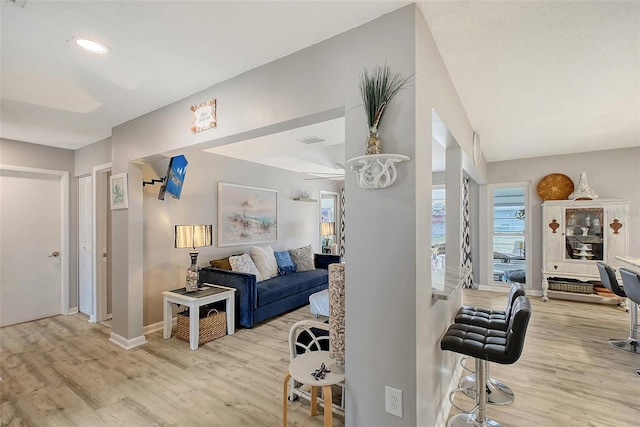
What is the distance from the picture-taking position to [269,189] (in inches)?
210

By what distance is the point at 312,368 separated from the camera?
1.76m

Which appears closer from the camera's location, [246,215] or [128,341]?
[128,341]

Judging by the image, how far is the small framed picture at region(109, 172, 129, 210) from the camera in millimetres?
3125

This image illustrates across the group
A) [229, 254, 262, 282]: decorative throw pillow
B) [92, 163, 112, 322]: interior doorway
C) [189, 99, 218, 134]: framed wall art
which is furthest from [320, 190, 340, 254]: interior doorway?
[189, 99, 218, 134]: framed wall art

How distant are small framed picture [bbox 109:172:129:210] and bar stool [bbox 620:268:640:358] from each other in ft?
16.3

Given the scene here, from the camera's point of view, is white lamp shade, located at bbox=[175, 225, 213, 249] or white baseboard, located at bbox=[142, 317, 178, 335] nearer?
white lamp shade, located at bbox=[175, 225, 213, 249]

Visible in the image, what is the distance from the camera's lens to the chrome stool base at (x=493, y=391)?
2197 millimetres

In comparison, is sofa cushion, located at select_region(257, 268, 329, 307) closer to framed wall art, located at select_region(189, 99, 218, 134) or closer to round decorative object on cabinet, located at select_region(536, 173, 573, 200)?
framed wall art, located at select_region(189, 99, 218, 134)

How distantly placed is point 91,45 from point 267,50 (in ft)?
3.56

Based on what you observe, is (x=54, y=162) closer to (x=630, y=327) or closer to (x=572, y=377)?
(x=572, y=377)

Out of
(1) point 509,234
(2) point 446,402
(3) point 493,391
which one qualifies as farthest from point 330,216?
(2) point 446,402

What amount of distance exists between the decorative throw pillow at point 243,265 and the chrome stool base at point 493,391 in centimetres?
278

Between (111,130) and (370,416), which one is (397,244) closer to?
(370,416)

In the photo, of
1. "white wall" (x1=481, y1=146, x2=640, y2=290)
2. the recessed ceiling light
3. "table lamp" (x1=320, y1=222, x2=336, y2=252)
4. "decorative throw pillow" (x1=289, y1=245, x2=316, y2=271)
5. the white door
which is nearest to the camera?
the recessed ceiling light
